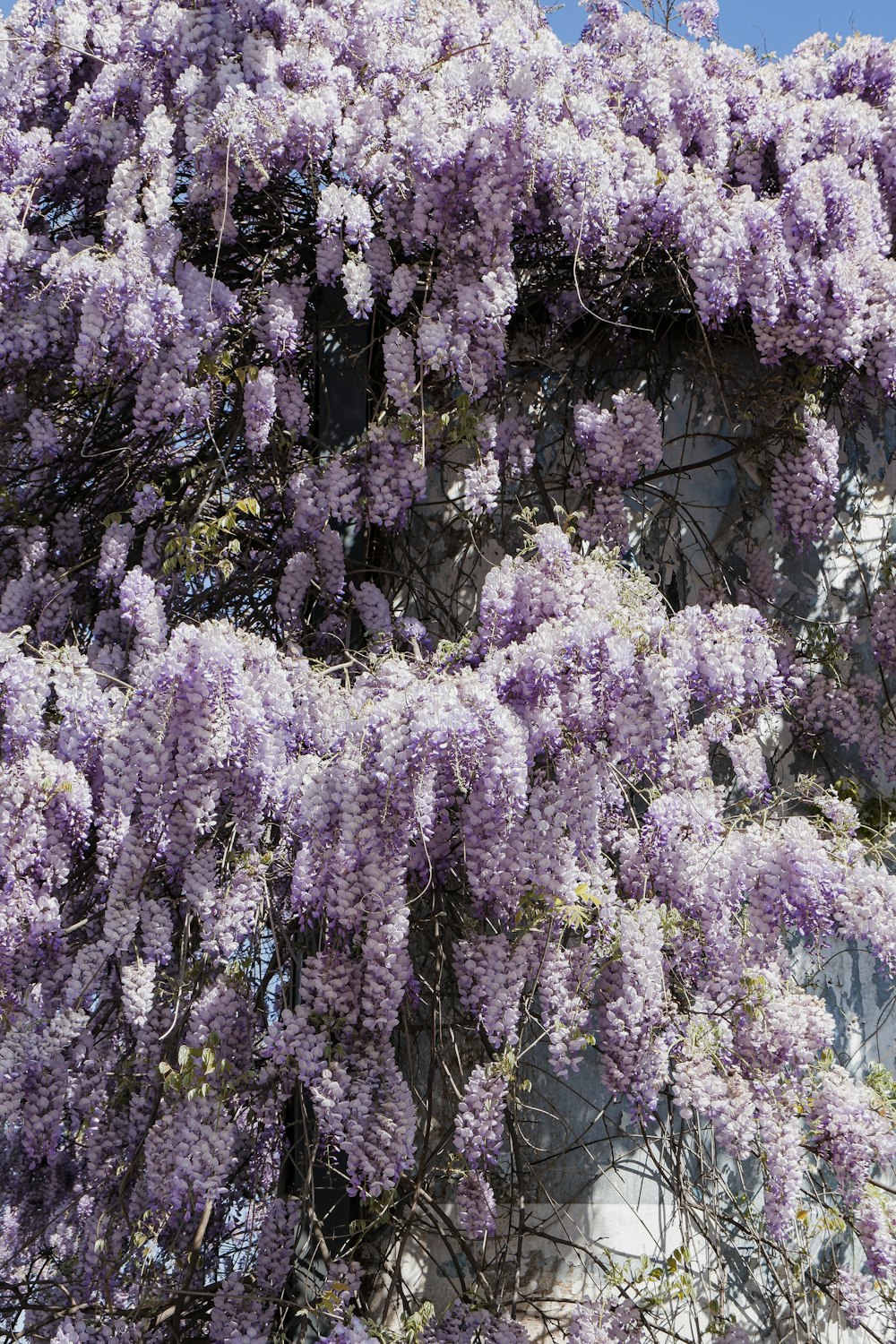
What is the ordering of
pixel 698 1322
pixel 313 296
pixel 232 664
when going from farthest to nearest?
1. pixel 313 296
2. pixel 698 1322
3. pixel 232 664

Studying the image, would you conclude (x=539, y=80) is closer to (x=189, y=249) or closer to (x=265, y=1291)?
(x=189, y=249)

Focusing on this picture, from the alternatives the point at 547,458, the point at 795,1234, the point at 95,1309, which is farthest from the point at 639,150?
the point at 95,1309

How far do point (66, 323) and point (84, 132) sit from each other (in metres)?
0.50

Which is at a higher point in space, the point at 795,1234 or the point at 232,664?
the point at 232,664

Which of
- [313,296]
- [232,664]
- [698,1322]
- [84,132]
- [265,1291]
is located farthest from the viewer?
[313,296]

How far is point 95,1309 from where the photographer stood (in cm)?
274

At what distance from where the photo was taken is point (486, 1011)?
2617mm

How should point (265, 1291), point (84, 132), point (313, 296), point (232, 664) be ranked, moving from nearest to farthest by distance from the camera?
point (232, 664) → point (265, 1291) → point (84, 132) → point (313, 296)

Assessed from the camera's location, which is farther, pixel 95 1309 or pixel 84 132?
pixel 84 132

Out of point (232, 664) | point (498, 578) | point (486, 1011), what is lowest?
point (486, 1011)

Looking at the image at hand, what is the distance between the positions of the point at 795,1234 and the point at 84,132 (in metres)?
3.16

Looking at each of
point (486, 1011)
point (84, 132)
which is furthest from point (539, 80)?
point (486, 1011)

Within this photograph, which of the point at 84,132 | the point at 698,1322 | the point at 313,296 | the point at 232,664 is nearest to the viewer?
the point at 232,664

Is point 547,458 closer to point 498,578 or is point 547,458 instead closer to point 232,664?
point 498,578
